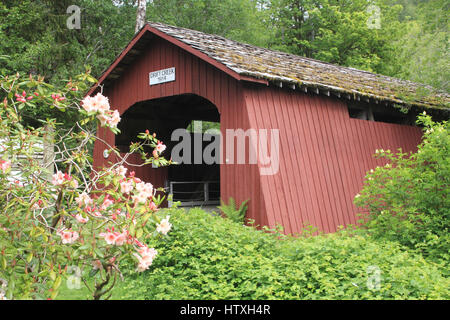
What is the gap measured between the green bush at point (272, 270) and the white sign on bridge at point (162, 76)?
427 cm

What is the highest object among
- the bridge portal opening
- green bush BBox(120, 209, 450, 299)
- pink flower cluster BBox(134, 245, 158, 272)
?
the bridge portal opening

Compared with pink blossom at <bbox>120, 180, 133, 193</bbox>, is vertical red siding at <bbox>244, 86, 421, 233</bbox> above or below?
above

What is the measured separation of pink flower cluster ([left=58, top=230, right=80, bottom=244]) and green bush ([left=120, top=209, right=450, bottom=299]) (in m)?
1.73

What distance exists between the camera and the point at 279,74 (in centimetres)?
873

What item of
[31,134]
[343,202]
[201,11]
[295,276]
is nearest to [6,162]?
[31,134]

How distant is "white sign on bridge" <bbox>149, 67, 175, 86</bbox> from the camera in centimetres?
1016

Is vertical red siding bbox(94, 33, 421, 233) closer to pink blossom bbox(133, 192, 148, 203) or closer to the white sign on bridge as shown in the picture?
the white sign on bridge

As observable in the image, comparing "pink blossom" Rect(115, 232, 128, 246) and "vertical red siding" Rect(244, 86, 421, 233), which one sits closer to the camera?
"pink blossom" Rect(115, 232, 128, 246)

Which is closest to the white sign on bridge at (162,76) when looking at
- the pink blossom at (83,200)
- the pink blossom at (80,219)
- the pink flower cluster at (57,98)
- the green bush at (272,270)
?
the green bush at (272,270)

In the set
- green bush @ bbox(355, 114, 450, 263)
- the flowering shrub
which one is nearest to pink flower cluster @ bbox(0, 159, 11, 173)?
the flowering shrub

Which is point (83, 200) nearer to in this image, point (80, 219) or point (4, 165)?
point (80, 219)

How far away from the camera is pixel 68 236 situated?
368 cm
